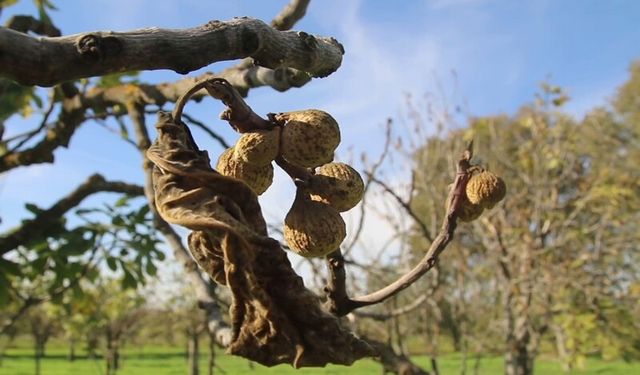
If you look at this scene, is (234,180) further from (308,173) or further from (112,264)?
(112,264)

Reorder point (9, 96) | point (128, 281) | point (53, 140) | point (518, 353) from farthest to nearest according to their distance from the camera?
point (518, 353) → point (128, 281) → point (53, 140) → point (9, 96)

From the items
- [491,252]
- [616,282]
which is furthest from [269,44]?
[616,282]

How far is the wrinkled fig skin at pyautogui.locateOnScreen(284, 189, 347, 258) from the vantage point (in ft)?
3.54

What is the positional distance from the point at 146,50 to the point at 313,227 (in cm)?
41

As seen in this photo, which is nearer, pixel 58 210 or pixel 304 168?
pixel 304 168

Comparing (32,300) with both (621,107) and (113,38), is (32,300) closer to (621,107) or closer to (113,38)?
(113,38)

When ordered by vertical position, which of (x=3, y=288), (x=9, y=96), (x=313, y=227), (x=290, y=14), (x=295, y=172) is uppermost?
(x=9, y=96)

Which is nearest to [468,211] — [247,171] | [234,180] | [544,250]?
[247,171]

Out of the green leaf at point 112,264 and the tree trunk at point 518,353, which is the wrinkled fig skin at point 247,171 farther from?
the tree trunk at point 518,353

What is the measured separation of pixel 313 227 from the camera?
1.08 m

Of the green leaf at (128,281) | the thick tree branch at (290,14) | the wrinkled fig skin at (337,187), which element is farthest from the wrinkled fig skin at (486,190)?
the green leaf at (128,281)

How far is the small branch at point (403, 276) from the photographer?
1098 millimetres

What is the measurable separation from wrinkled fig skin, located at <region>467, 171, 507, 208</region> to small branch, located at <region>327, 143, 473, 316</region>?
0.09 feet

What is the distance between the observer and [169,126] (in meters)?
0.91
